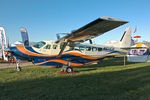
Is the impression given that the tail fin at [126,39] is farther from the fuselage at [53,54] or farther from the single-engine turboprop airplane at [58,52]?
the single-engine turboprop airplane at [58,52]

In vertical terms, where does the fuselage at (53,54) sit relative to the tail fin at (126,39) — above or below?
below

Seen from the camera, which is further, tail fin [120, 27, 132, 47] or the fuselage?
tail fin [120, 27, 132, 47]

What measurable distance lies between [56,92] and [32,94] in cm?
86

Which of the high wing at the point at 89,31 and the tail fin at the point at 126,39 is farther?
the tail fin at the point at 126,39

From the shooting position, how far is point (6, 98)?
17.3ft

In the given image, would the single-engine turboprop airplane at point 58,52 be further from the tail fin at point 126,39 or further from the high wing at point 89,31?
the tail fin at point 126,39

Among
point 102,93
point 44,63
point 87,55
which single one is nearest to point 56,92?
point 102,93

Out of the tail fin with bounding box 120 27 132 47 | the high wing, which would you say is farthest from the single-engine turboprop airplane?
the tail fin with bounding box 120 27 132 47


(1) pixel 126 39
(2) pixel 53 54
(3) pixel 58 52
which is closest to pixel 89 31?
(3) pixel 58 52

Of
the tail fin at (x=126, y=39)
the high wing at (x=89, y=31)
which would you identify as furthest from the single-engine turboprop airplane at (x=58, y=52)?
the tail fin at (x=126, y=39)

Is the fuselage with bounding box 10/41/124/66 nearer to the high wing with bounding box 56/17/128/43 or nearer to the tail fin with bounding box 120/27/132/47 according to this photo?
the high wing with bounding box 56/17/128/43

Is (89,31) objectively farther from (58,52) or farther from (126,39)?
(126,39)

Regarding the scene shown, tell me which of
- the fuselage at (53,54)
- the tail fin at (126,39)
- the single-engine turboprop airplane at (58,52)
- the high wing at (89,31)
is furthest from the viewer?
the tail fin at (126,39)

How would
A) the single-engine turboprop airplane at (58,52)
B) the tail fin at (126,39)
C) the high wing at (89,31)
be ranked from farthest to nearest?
the tail fin at (126,39)
the single-engine turboprop airplane at (58,52)
the high wing at (89,31)
